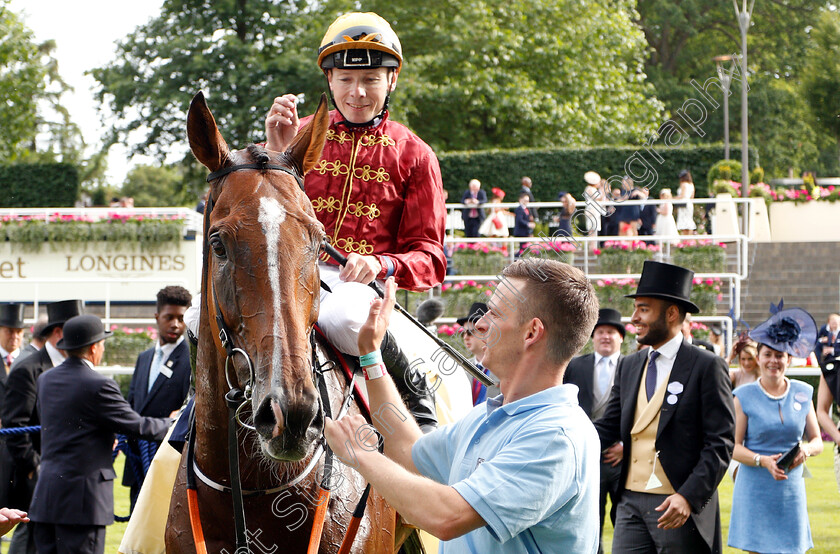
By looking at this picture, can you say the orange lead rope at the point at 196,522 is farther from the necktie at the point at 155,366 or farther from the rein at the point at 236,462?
the necktie at the point at 155,366

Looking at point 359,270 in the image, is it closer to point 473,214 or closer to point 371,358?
point 371,358

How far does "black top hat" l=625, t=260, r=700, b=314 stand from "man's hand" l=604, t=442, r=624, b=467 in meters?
1.02

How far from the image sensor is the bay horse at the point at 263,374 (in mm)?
Answer: 2699

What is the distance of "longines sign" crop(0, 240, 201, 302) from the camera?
67.5 feet

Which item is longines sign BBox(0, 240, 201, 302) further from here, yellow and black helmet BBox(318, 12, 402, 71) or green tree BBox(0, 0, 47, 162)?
yellow and black helmet BBox(318, 12, 402, 71)

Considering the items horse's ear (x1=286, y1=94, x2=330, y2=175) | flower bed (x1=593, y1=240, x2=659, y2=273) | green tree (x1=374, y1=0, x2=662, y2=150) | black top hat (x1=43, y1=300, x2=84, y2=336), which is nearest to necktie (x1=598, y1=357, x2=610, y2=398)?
black top hat (x1=43, y1=300, x2=84, y2=336)

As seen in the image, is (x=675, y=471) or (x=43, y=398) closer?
(x=675, y=471)

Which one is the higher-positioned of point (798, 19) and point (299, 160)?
point (798, 19)

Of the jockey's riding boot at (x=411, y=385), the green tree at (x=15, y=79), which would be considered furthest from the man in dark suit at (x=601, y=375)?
the green tree at (x=15, y=79)

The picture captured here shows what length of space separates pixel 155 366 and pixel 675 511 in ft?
13.7

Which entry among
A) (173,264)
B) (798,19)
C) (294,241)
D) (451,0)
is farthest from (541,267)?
(798,19)

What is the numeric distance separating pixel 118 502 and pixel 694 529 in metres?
7.30

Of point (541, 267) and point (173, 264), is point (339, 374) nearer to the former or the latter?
point (541, 267)

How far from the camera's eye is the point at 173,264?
68.5 feet
